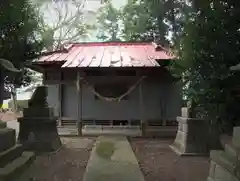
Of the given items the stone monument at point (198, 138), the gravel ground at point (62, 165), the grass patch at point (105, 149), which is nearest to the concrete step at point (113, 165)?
the grass patch at point (105, 149)

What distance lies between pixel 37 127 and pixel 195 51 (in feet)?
15.1

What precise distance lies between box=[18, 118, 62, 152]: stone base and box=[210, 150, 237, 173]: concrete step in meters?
5.27

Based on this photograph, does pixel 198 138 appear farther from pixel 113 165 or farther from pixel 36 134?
pixel 36 134

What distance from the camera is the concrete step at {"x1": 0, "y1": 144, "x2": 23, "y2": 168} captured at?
405 centimetres

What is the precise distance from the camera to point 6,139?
4.37m

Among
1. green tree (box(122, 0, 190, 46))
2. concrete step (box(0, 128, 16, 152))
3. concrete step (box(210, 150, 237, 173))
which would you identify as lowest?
concrete step (box(210, 150, 237, 173))

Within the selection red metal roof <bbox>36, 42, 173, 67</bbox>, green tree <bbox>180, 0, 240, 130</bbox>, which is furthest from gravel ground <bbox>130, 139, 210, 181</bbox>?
red metal roof <bbox>36, 42, 173, 67</bbox>

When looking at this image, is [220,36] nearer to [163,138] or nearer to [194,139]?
[194,139]

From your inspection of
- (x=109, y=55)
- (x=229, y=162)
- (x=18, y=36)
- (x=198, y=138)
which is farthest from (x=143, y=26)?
(x=229, y=162)

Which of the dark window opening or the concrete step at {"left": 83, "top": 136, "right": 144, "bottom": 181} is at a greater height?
the dark window opening

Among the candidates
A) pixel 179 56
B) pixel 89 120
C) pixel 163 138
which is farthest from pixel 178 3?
pixel 89 120

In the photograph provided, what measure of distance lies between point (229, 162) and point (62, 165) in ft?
13.6

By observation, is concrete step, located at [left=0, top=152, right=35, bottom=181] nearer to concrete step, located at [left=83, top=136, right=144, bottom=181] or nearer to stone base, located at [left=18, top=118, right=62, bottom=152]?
concrete step, located at [left=83, top=136, right=144, bottom=181]

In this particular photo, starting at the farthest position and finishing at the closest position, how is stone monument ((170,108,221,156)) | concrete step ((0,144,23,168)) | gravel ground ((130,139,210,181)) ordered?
stone monument ((170,108,221,156)) < gravel ground ((130,139,210,181)) < concrete step ((0,144,23,168))
